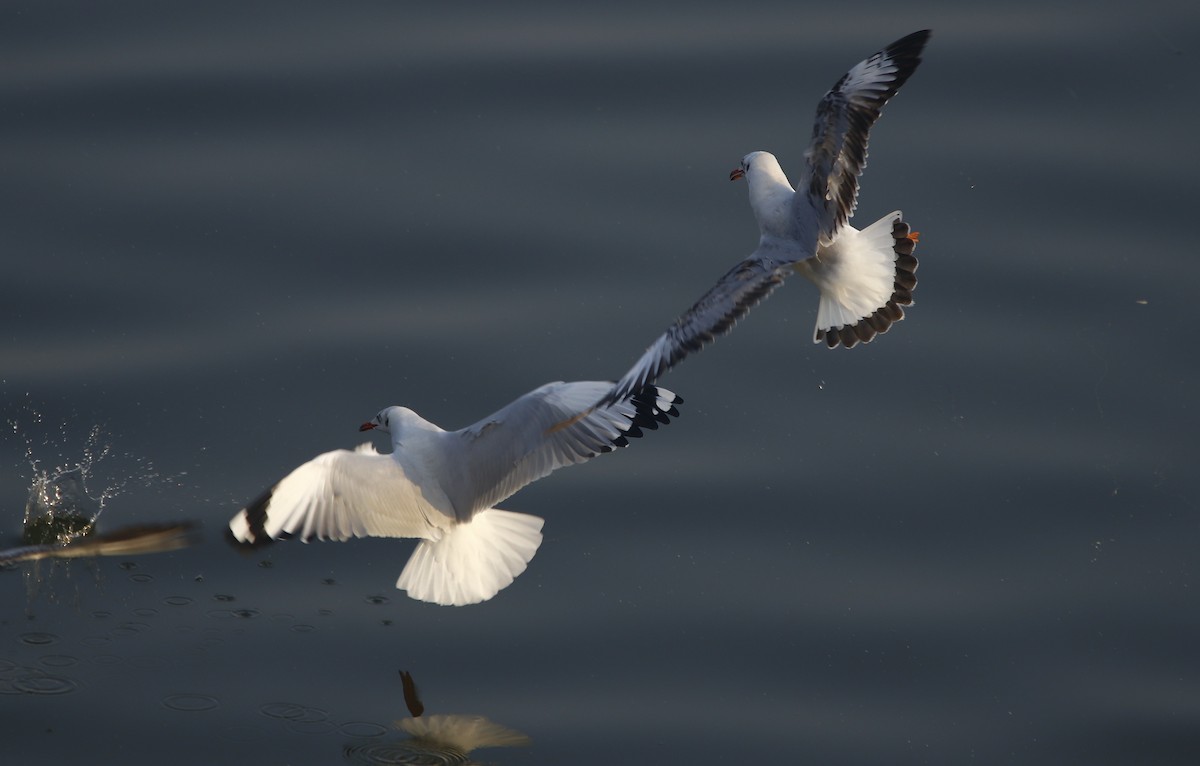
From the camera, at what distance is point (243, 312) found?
8258 millimetres

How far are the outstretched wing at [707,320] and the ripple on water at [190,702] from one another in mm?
1728

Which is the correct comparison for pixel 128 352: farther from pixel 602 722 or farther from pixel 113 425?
pixel 602 722

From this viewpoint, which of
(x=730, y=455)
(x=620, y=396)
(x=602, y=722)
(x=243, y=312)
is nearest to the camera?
(x=602, y=722)

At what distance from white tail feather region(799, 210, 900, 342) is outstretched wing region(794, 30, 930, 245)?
0.56 ft

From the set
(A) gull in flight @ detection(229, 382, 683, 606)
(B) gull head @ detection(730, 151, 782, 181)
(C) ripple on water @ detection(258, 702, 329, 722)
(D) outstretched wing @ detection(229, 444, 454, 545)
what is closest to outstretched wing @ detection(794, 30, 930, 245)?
(B) gull head @ detection(730, 151, 782, 181)

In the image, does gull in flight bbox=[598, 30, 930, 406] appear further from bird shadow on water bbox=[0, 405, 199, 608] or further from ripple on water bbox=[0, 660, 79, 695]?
ripple on water bbox=[0, 660, 79, 695]

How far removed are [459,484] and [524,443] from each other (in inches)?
11.1

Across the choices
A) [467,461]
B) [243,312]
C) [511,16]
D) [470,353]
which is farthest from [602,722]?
[511,16]

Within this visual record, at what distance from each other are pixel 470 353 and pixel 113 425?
1.47 meters

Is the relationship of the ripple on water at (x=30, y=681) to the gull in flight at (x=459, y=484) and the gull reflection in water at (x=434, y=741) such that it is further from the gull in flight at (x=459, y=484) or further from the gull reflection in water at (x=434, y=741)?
the gull reflection in water at (x=434, y=741)

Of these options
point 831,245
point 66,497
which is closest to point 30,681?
point 66,497

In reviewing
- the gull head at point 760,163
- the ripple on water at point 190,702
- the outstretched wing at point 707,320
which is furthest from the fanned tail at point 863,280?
the ripple on water at point 190,702

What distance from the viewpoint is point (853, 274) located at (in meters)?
7.84

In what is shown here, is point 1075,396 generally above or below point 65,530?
above
